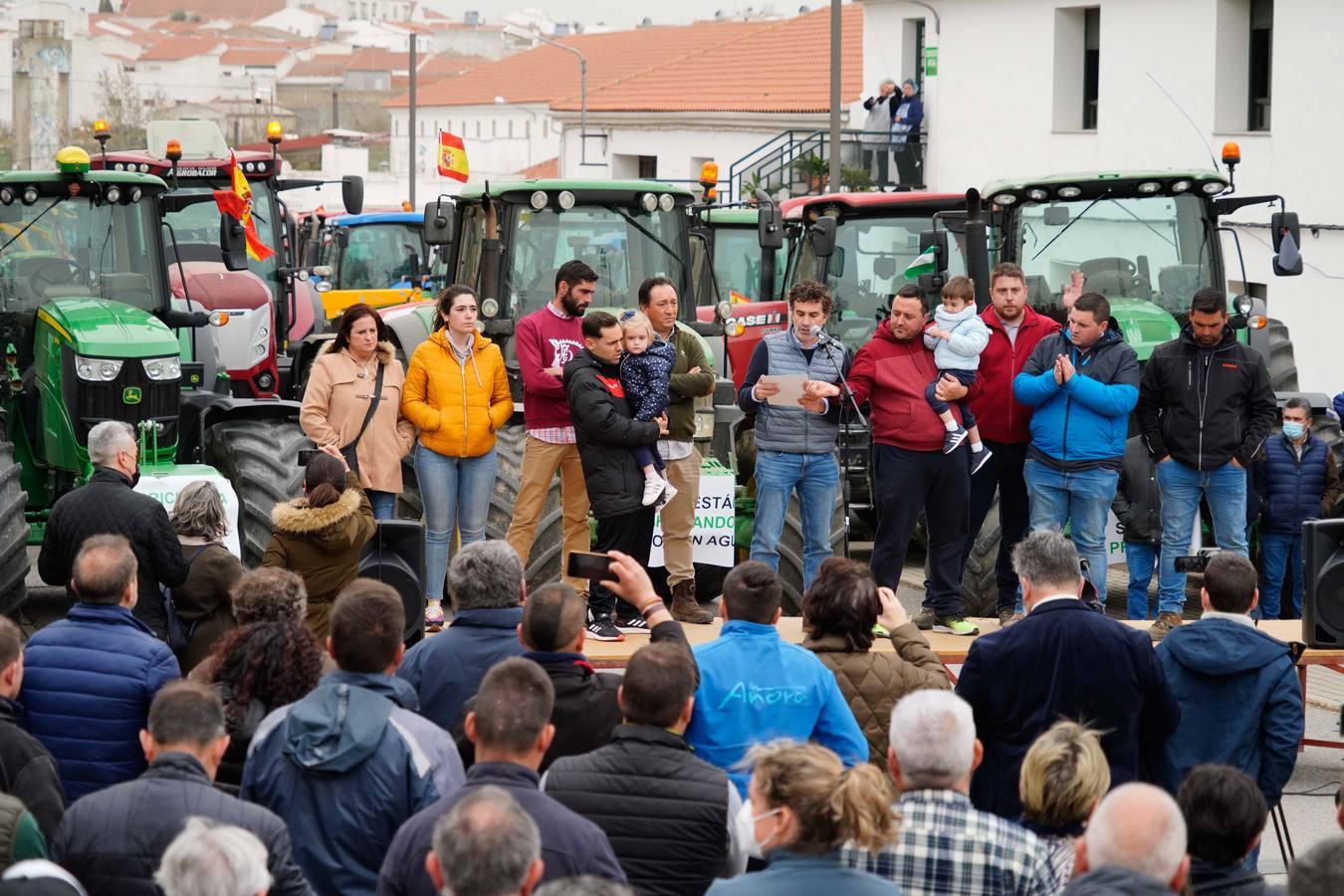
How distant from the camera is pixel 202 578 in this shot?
7.16m

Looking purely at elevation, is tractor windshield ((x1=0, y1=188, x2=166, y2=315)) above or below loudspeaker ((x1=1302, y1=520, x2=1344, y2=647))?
above

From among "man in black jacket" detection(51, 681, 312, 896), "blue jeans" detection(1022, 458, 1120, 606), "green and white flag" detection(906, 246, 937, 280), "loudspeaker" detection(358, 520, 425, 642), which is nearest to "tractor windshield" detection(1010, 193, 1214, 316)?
"green and white flag" detection(906, 246, 937, 280)

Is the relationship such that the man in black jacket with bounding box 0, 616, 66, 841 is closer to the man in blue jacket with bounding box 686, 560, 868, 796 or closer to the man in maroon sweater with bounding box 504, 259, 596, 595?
the man in blue jacket with bounding box 686, 560, 868, 796

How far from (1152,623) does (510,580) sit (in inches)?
174

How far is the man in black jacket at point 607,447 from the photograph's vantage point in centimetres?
862

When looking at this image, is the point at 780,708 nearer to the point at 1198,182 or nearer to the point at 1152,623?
the point at 1152,623

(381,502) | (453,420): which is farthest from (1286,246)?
(381,502)

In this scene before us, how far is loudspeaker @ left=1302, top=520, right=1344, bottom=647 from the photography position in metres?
7.95

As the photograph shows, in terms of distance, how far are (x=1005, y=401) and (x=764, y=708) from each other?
419cm

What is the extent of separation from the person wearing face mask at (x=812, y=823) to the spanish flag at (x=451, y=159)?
45.1 feet

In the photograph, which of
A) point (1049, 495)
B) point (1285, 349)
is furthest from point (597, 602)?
point (1285, 349)

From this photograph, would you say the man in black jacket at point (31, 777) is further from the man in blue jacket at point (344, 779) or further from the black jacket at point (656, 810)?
the black jacket at point (656, 810)

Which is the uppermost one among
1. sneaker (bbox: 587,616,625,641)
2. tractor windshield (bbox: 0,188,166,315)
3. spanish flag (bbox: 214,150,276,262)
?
spanish flag (bbox: 214,150,276,262)

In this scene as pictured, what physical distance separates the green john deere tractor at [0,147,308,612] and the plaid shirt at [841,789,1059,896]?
5928 mm
